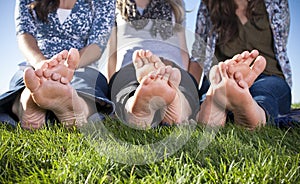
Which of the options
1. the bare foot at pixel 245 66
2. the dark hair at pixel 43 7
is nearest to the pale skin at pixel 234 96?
the bare foot at pixel 245 66

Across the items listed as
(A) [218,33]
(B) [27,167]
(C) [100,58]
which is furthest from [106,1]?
(B) [27,167]

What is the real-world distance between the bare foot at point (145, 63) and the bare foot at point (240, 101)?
0.24 meters

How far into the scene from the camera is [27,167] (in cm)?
86

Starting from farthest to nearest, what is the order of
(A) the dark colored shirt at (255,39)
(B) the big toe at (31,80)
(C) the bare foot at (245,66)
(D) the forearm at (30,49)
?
(A) the dark colored shirt at (255,39) < (D) the forearm at (30,49) < (C) the bare foot at (245,66) < (B) the big toe at (31,80)

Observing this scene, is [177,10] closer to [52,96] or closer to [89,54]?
[89,54]

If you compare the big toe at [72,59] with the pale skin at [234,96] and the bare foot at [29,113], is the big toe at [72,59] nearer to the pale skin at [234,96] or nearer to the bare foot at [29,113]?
the bare foot at [29,113]

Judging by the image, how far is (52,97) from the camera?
1.24m

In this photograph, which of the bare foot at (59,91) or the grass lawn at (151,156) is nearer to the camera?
the grass lawn at (151,156)

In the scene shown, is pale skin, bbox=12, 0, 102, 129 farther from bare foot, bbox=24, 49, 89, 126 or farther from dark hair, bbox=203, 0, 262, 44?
dark hair, bbox=203, 0, 262, 44

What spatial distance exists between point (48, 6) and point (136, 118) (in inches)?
34.1

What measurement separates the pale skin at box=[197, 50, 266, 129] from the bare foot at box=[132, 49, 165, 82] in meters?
0.20

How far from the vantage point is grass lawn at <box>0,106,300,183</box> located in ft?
2.53

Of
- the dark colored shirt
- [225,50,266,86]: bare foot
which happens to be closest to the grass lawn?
[225,50,266,86]: bare foot

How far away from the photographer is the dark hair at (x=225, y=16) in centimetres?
203
